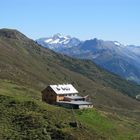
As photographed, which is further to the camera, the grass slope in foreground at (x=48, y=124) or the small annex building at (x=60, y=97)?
the small annex building at (x=60, y=97)

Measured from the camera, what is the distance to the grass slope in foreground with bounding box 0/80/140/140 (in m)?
90.4

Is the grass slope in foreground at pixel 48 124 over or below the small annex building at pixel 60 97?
below

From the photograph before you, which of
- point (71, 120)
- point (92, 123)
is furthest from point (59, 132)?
point (92, 123)

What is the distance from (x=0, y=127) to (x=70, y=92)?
174 ft

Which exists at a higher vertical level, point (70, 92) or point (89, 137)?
point (70, 92)

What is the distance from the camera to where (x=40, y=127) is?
305ft

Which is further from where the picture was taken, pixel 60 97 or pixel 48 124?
pixel 60 97

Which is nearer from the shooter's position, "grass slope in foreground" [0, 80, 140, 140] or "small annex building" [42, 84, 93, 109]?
"grass slope in foreground" [0, 80, 140, 140]

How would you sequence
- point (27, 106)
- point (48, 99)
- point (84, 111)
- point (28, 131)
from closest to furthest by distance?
point (28, 131)
point (27, 106)
point (84, 111)
point (48, 99)

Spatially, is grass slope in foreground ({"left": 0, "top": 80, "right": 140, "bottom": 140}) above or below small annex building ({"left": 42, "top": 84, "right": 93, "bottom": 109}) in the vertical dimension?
below

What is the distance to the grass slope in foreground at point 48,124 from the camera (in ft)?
297

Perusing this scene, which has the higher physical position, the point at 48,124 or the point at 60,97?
the point at 60,97

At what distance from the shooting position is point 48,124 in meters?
95.8

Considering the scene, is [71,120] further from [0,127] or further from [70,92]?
[70,92]
